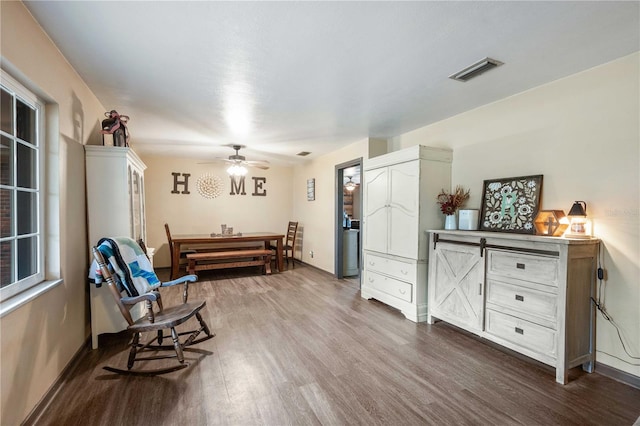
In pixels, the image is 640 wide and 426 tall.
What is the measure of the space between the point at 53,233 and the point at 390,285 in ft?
10.7

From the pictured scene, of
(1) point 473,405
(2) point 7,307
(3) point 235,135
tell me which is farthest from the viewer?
(3) point 235,135

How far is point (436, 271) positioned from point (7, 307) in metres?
3.30

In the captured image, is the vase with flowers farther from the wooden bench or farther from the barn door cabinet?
the wooden bench

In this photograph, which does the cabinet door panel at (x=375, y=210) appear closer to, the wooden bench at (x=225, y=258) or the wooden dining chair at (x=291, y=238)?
the wooden bench at (x=225, y=258)

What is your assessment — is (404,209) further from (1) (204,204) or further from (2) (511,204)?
(1) (204,204)

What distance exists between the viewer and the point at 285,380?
212cm

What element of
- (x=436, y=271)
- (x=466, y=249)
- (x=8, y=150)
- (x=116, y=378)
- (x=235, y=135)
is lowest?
(x=116, y=378)

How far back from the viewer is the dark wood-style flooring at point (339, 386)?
1753mm

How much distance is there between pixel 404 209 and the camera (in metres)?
3.49

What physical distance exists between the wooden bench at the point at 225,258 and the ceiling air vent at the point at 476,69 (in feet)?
13.7

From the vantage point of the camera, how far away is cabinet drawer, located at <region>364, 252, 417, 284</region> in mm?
3392

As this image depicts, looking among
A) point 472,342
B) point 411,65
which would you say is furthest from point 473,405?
point 411,65

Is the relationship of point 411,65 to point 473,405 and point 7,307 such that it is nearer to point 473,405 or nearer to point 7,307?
point 473,405

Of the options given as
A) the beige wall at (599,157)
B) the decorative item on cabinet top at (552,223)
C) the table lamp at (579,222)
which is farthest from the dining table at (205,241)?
the table lamp at (579,222)
